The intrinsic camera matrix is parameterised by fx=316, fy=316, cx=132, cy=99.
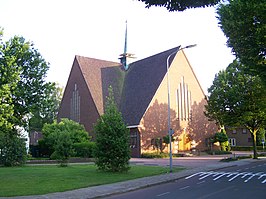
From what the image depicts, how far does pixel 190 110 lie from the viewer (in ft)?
163

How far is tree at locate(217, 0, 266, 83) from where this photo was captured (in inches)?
504

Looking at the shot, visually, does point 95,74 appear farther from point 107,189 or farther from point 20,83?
Answer: point 107,189

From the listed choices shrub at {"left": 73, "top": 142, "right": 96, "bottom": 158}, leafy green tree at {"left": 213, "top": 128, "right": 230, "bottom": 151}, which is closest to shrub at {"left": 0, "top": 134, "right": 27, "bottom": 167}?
shrub at {"left": 73, "top": 142, "right": 96, "bottom": 158}

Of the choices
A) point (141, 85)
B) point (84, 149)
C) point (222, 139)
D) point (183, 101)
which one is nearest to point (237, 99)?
point (183, 101)

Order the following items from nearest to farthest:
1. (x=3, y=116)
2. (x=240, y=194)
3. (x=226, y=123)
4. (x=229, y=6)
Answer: (x=240, y=194) → (x=229, y=6) → (x=3, y=116) → (x=226, y=123)

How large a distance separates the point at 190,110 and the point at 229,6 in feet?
120

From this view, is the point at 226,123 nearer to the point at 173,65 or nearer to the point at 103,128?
the point at 173,65

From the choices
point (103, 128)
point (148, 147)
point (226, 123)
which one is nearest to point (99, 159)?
point (103, 128)

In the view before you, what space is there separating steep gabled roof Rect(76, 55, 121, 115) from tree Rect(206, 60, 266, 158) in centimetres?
1933

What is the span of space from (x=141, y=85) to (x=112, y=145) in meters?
29.9

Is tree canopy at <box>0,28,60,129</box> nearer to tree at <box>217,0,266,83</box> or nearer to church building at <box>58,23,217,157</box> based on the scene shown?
tree at <box>217,0,266,83</box>

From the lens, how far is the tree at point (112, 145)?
789 inches

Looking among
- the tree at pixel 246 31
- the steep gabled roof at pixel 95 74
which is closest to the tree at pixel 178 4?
the tree at pixel 246 31

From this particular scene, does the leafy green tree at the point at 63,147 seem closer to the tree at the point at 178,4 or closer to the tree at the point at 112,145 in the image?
the tree at the point at 112,145
